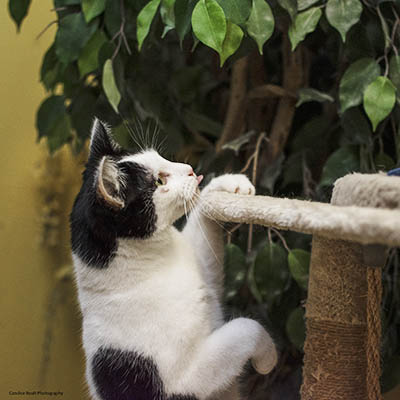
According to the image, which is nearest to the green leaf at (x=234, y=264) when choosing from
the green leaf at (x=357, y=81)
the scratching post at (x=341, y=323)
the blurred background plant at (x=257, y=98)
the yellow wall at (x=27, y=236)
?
the blurred background plant at (x=257, y=98)

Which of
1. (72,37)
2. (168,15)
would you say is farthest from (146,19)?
(72,37)

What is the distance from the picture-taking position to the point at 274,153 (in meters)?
1.62

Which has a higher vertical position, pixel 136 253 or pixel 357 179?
pixel 357 179

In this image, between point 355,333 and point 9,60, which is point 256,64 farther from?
point 355,333

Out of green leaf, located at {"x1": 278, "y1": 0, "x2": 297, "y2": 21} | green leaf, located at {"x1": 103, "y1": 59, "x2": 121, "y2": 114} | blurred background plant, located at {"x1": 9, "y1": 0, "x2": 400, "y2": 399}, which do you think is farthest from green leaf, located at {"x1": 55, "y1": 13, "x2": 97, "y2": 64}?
green leaf, located at {"x1": 278, "y1": 0, "x2": 297, "y2": 21}

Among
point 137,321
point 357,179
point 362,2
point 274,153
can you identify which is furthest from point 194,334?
point 362,2

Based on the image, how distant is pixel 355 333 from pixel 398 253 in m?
0.59

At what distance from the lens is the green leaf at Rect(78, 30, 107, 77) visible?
1366 millimetres

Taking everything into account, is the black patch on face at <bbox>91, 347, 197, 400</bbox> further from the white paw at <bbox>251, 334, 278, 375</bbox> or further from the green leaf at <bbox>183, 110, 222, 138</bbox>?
the green leaf at <bbox>183, 110, 222, 138</bbox>

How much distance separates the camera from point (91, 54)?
1375mm

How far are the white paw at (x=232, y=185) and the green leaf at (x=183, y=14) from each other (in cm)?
32

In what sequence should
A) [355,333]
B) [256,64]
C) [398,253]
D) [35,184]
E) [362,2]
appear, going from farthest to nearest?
[35,184]
[256,64]
[398,253]
[362,2]
[355,333]

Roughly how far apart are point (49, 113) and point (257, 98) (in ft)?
2.16

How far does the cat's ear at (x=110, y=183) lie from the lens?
99 cm
